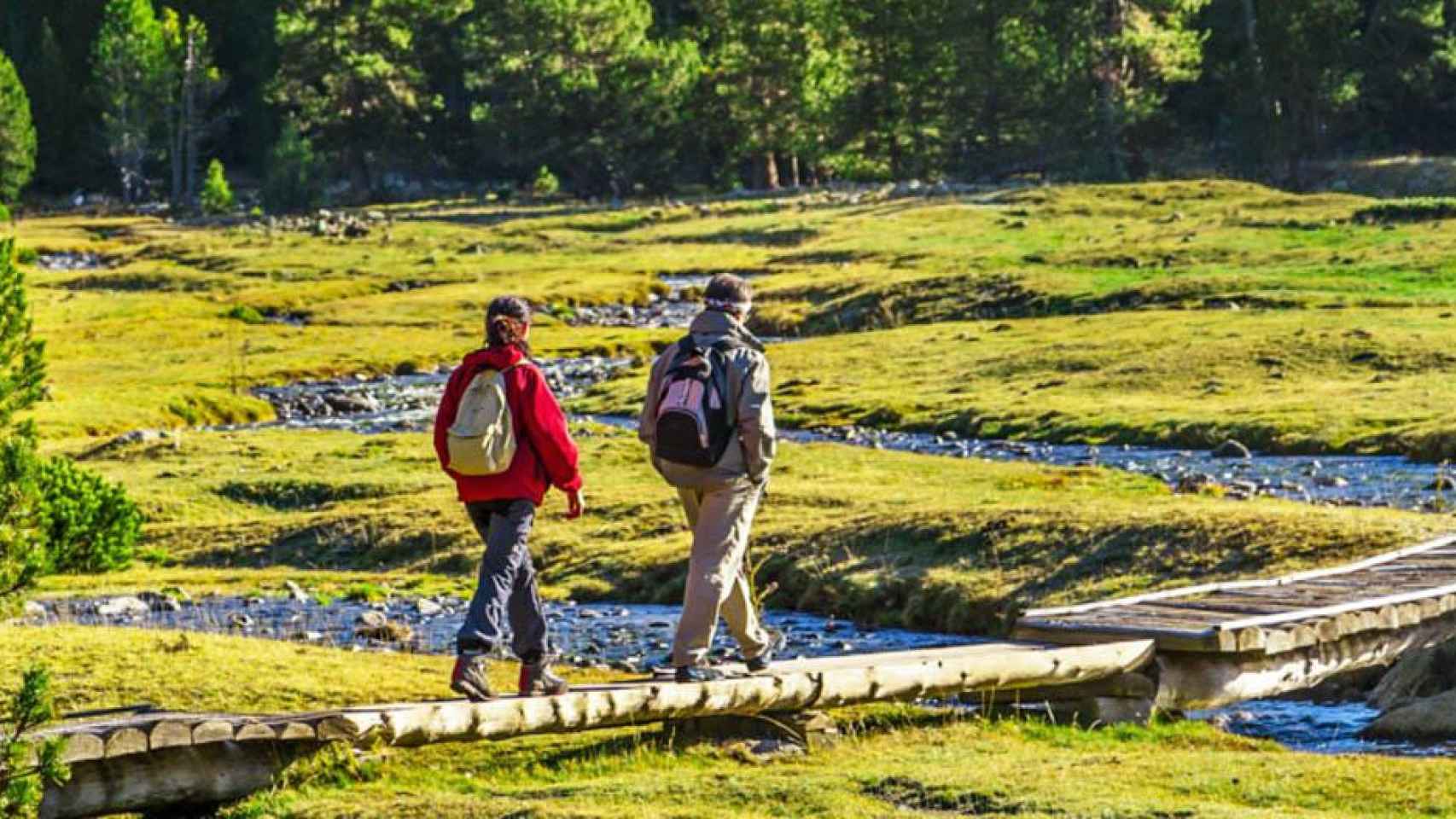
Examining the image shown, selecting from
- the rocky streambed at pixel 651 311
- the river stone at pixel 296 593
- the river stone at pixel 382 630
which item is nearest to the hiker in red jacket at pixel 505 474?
the river stone at pixel 382 630

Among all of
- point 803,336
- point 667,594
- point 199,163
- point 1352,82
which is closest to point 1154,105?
point 1352,82

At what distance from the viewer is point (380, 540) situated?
1596 inches

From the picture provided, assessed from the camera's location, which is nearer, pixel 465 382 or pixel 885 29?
pixel 465 382

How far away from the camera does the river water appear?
94.5ft

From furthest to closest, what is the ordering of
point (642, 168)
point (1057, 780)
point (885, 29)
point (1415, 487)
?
point (642, 168)
point (885, 29)
point (1415, 487)
point (1057, 780)

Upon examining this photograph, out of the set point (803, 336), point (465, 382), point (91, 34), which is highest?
point (91, 34)

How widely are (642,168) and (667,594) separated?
417ft

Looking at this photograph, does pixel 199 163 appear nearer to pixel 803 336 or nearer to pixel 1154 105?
pixel 1154 105

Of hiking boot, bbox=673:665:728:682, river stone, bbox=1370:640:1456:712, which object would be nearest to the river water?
river stone, bbox=1370:640:1456:712

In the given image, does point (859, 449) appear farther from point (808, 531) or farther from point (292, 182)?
point (292, 182)

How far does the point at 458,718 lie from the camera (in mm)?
17531

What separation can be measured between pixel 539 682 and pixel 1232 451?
29513mm

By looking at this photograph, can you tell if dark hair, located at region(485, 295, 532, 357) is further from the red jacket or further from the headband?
the headband

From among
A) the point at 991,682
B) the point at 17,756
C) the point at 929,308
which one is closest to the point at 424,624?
the point at 991,682
